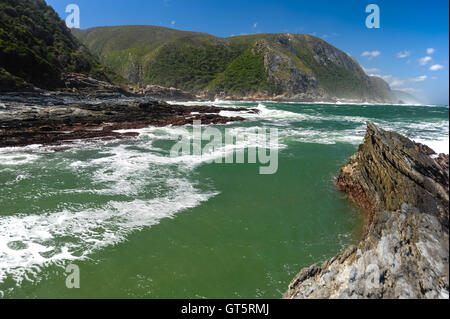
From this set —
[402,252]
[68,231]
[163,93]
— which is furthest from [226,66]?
[402,252]

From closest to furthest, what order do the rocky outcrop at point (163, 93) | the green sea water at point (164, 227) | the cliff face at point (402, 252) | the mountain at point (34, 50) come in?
the cliff face at point (402, 252) → the green sea water at point (164, 227) → the mountain at point (34, 50) → the rocky outcrop at point (163, 93)

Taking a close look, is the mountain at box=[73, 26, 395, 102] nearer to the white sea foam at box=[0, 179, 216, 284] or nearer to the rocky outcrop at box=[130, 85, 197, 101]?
the rocky outcrop at box=[130, 85, 197, 101]

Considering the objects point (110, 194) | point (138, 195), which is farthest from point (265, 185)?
point (110, 194)

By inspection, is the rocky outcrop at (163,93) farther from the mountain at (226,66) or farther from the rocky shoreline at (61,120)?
the rocky shoreline at (61,120)

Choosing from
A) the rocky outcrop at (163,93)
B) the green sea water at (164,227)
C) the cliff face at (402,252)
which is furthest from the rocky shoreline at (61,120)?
the rocky outcrop at (163,93)
